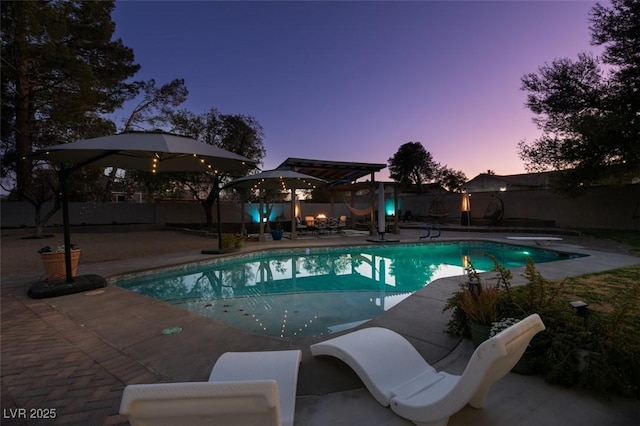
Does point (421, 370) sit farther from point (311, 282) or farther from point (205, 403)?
point (311, 282)

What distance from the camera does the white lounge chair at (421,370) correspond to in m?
1.37

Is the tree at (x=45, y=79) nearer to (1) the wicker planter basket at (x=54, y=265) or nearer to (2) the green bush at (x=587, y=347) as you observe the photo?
(1) the wicker planter basket at (x=54, y=265)

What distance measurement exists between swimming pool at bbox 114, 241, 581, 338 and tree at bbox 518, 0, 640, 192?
Result: 3.88m

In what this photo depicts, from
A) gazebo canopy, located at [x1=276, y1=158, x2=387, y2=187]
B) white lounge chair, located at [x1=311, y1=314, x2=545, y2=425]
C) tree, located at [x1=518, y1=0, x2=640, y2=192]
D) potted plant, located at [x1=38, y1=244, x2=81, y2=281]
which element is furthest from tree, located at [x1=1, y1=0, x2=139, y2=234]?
tree, located at [x1=518, y1=0, x2=640, y2=192]

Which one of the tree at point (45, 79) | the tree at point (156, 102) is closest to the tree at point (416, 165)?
the tree at point (156, 102)

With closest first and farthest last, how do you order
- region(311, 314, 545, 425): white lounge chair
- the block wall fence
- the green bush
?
region(311, 314, 545, 425): white lounge chair → the green bush → the block wall fence

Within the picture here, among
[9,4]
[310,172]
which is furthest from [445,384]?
[9,4]

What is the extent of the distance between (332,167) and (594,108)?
378 inches

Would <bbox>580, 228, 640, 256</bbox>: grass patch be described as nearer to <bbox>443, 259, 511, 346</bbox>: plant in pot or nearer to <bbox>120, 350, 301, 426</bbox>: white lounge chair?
<bbox>443, 259, 511, 346</bbox>: plant in pot

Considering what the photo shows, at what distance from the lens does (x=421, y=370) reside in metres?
2.11

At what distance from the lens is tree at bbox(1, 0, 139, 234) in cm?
1045

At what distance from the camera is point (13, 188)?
42.7ft

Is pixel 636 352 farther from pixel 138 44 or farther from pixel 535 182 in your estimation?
pixel 535 182

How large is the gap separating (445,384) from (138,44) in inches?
781
